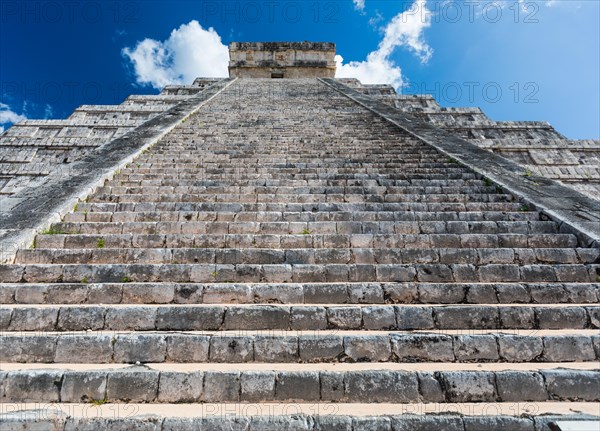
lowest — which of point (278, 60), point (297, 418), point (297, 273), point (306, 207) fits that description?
point (297, 418)

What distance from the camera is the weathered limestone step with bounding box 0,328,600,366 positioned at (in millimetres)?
3051

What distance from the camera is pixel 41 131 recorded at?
1019cm

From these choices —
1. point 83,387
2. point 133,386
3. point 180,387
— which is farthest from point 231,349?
point 83,387

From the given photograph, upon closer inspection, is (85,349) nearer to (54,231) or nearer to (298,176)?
(54,231)

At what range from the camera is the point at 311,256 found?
4.36m

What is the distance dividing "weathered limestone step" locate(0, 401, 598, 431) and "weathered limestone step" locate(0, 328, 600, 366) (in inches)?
18.3

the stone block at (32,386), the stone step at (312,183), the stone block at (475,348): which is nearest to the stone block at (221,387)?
the stone block at (32,386)

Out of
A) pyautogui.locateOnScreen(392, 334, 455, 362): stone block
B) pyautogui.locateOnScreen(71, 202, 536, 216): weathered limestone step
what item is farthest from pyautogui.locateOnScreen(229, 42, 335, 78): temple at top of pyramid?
pyautogui.locateOnScreen(392, 334, 455, 362): stone block

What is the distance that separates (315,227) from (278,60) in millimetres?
17442

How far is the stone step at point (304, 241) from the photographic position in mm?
4625

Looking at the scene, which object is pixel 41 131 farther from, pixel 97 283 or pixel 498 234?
pixel 498 234

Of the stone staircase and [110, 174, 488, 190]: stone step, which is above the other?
[110, 174, 488, 190]: stone step

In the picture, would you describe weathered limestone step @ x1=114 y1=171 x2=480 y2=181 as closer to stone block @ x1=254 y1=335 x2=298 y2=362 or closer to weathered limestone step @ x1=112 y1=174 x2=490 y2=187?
weathered limestone step @ x1=112 y1=174 x2=490 y2=187

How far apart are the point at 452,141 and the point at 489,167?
5.90 feet
